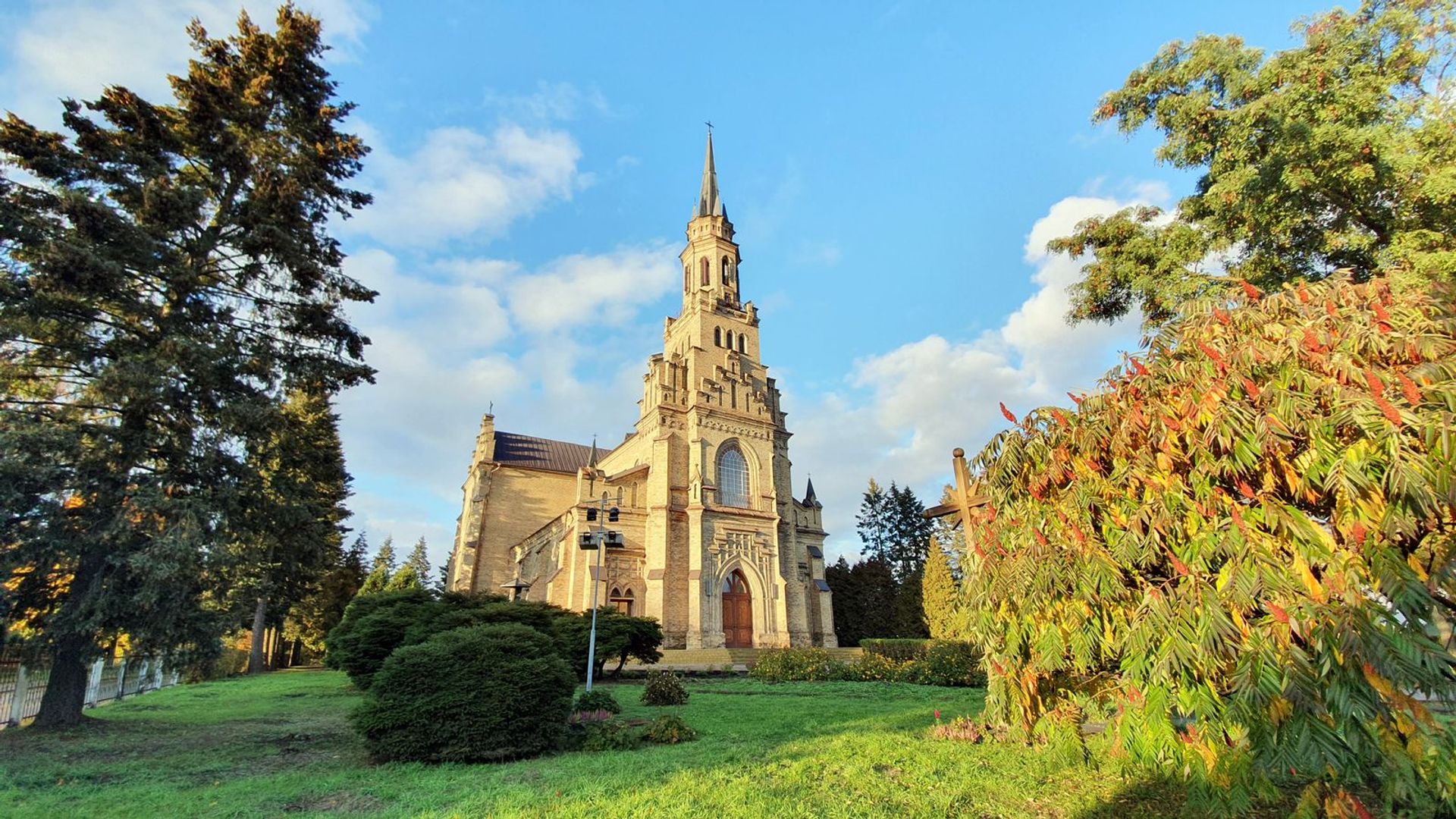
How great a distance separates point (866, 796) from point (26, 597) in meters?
13.3

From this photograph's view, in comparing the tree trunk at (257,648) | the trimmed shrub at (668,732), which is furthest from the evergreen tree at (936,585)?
the tree trunk at (257,648)

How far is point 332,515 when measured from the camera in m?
30.4

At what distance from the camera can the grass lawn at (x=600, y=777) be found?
5285mm

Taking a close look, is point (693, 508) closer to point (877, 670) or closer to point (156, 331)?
point (877, 670)

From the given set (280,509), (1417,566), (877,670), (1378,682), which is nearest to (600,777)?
(1378,682)

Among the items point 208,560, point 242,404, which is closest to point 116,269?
point 242,404

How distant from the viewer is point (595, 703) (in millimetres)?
10508

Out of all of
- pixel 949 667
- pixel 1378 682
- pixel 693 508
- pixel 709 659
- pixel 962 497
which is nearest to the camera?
pixel 1378 682

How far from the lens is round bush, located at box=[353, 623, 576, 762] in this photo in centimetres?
746

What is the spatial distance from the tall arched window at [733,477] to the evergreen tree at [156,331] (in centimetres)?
2104

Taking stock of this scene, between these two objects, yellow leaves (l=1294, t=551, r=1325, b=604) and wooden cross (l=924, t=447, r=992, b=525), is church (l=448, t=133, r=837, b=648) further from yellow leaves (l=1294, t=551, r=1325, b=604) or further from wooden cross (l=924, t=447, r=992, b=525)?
yellow leaves (l=1294, t=551, r=1325, b=604)

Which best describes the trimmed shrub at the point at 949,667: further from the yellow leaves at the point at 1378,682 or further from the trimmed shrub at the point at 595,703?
the yellow leaves at the point at 1378,682

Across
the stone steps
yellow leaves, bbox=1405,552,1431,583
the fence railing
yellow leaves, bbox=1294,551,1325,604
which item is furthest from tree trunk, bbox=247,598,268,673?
yellow leaves, bbox=1405,552,1431,583

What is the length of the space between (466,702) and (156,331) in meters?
9.83
